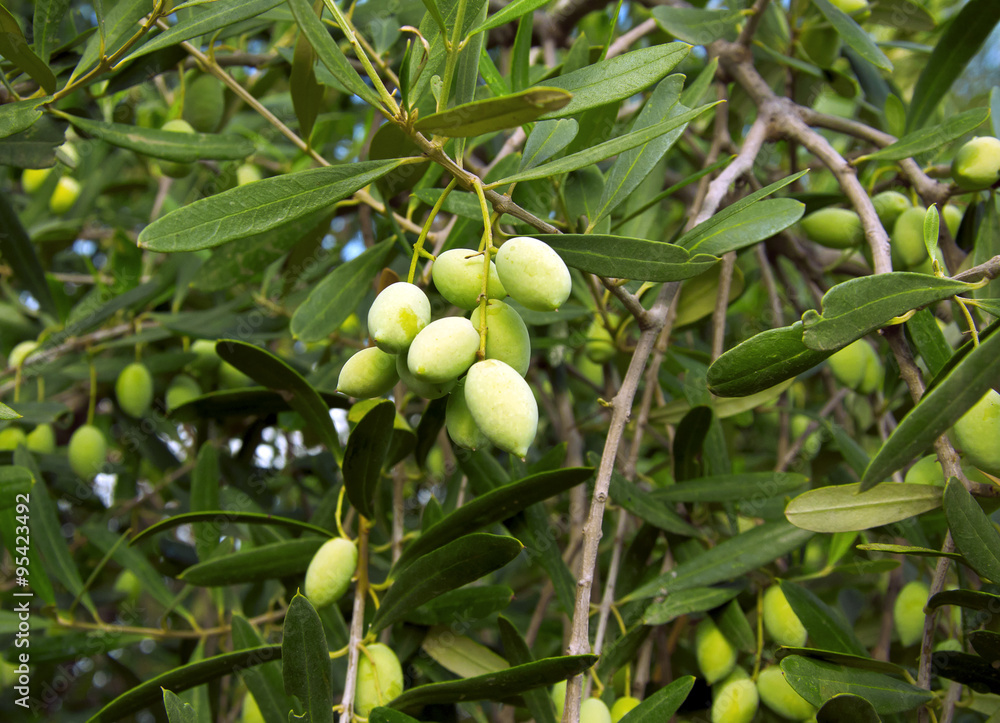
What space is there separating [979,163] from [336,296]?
0.90m

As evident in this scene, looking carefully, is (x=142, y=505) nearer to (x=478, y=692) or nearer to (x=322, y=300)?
(x=322, y=300)

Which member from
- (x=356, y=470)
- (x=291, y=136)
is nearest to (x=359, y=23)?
(x=291, y=136)

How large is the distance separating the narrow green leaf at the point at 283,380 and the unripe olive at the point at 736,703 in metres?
0.62

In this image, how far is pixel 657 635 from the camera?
3.74 feet

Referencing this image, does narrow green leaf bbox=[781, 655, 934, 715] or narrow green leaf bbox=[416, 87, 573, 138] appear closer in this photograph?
narrow green leaf bbox=[416, 87, 573, 138]

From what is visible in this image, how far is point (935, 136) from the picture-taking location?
3.15 feet

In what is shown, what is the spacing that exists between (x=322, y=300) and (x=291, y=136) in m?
0.28

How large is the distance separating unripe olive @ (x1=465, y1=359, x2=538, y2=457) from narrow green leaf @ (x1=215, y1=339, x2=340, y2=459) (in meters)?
0.36

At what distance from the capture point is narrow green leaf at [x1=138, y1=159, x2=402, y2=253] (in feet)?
2.01

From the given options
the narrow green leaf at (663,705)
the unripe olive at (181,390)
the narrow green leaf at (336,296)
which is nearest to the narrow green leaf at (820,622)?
the narrow green leaf at (663,705)

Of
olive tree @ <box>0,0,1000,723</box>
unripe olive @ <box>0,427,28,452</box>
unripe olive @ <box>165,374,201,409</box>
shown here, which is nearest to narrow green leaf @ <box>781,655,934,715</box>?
olive tree @ <box>0,0,1000,723</box>

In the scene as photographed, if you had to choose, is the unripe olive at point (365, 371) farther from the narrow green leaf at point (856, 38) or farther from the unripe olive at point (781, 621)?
the narrow green leaf at point (856, 38)

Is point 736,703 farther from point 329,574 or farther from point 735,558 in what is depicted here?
point 329,574

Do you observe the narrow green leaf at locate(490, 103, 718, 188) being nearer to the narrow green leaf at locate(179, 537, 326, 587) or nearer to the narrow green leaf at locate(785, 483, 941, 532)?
the narrow green leaf at locate(785, 483, 941, 532)
